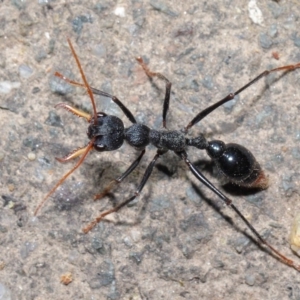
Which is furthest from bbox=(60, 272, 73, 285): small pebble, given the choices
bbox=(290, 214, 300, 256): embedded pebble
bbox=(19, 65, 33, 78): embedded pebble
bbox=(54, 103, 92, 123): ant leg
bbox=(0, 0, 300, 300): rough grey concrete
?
bbox=(290, 214, 300, 256): embedded pebble

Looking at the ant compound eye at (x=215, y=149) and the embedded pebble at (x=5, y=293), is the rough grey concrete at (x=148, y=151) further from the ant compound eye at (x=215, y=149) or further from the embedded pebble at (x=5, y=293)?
the ant compound eye at (x=215, y=149)

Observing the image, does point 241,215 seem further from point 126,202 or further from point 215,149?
point 126,202

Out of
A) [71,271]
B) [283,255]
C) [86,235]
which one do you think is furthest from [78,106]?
[283,255]

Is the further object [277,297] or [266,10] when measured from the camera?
[266,10]

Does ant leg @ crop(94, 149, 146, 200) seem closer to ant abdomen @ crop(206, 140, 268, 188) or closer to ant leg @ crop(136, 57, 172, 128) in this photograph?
ant leg @ crop(136, 57, 172, 128)

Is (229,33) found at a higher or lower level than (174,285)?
higher

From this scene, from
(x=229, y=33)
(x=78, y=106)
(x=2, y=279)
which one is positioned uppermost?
(x=229, y=33)

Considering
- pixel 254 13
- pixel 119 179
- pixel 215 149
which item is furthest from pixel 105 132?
pixel 254 13

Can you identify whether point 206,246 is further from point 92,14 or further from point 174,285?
point 92,14

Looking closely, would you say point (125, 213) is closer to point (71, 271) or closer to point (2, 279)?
point (71, 271)
